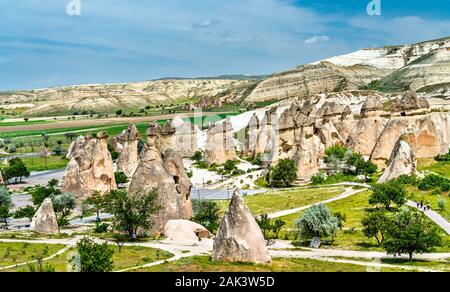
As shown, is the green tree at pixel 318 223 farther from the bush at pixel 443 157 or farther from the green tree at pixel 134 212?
the bush at pixel 443 157

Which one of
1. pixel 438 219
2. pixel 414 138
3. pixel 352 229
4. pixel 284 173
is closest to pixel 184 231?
pixel 352 229

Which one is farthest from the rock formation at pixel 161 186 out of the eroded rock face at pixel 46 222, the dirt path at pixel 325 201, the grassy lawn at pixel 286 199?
the grassy lawn at pixel 286 199

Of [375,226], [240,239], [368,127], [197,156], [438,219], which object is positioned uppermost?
[368,127]

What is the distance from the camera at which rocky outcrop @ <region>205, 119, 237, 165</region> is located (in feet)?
293

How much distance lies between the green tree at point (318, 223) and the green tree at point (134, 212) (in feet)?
38.1

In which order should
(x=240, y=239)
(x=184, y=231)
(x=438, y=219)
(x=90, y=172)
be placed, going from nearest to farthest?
(x=240, y=239)
(x=184, y=231)
(x=438, y=219)
(x=90, y=172)

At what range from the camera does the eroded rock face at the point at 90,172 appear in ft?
208

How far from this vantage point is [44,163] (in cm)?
11019

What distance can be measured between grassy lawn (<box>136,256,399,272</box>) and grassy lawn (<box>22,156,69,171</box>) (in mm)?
79229

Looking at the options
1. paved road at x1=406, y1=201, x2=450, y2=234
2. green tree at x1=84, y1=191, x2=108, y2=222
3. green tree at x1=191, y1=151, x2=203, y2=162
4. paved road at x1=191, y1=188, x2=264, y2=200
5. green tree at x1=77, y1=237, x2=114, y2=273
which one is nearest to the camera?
green tree at x1=77, y1=237, x2=114, y2=273

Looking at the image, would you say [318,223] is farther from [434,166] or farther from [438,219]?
[434,166]

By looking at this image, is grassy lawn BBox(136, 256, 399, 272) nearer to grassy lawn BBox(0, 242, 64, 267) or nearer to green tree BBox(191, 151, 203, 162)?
grassy lawn BBox(0, 242, 64, 267)

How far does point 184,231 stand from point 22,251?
11.9m

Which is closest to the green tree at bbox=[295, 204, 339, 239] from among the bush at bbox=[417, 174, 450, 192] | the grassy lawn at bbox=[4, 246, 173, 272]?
the grassy lawn at bbox=[4, 246, 173, 272]
